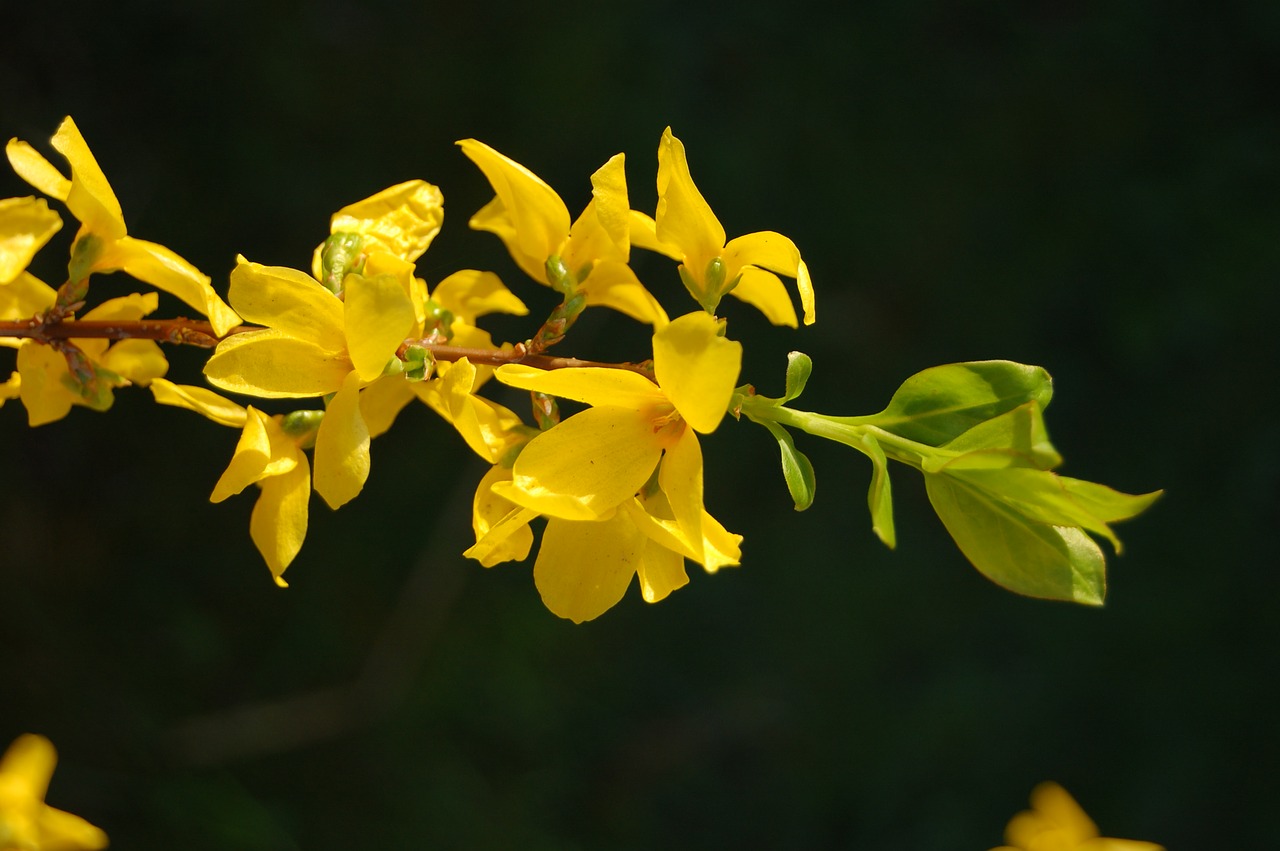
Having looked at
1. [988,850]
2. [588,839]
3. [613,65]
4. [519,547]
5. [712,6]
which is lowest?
[588,839]

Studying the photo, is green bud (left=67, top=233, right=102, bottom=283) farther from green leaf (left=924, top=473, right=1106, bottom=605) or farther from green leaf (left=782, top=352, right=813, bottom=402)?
green leaf (left=924, top=473, right=1106, bottom=605)

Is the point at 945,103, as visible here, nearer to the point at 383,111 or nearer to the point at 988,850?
the point at 383,111

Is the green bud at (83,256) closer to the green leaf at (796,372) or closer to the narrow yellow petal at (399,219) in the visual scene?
the narrow yellow petal at (399,219)

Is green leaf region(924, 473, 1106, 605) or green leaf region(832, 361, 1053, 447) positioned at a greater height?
green leaf region(832, 361, 1053, 447)

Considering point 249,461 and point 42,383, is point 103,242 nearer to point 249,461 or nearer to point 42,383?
point 42,383

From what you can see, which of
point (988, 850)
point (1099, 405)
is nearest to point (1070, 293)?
point (1099, 405)

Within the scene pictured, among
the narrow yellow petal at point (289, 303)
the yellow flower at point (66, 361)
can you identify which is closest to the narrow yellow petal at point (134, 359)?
the yellow flower at point (66, 361)

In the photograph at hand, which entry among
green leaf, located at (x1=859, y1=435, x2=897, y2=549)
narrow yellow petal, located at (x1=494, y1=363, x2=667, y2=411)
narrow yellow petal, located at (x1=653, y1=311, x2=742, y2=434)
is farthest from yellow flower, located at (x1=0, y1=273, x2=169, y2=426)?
green leaf, located at (x1=859, y1=435, x2=897, y2=549)
